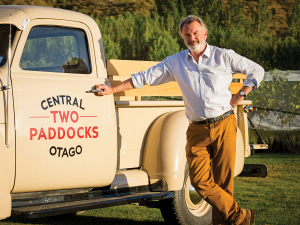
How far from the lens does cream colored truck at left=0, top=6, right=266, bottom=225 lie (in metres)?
3.41

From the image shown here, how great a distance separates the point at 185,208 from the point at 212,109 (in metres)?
1.22

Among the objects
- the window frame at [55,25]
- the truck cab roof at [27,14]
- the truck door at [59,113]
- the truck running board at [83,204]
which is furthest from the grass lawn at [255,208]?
the truck cab roof at [27,14]

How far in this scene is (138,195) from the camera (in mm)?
4074

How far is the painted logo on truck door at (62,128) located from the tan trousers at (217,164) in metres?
0.86

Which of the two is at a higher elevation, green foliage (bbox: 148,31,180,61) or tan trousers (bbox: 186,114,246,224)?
green foliage (bbox: 148,31,180,61)

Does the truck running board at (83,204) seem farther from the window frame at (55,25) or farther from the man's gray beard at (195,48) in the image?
the man's gray beard at (195,48)

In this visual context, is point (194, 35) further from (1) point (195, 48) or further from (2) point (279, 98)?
(2) point (279, 98)

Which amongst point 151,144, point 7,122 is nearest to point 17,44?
point 7,122

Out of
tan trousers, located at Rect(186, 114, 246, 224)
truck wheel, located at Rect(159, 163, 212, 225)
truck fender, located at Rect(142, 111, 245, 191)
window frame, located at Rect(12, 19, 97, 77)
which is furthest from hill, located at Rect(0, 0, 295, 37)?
tan trousers, located at Rect(186, 114, 246, 224)

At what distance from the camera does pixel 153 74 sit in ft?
13.0

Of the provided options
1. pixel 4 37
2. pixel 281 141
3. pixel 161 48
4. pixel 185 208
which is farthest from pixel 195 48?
pixel 161 48

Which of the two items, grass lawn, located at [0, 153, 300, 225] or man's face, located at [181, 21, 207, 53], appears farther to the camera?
grass lawn, located at [0, 153, 300, 225]

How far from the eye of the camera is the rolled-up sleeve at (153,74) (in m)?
3.94

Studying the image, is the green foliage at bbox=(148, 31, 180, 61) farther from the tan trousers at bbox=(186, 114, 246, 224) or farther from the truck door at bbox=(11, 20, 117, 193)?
the tan trousers at bbox=(186, 114, 246, 224)
